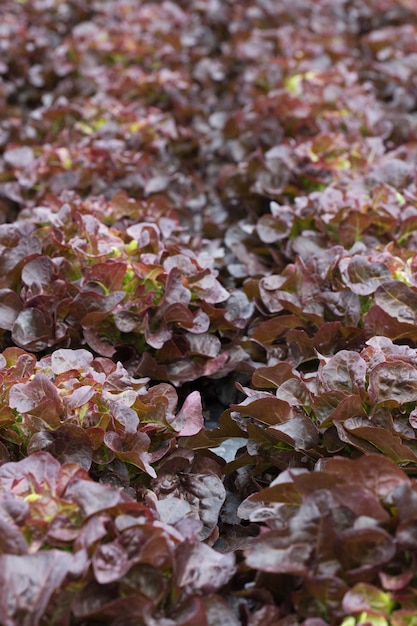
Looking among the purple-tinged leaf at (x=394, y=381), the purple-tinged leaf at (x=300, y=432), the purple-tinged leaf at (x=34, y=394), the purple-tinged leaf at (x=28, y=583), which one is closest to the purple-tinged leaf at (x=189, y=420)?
the purple-tinged leaf at (x=300, y=432)

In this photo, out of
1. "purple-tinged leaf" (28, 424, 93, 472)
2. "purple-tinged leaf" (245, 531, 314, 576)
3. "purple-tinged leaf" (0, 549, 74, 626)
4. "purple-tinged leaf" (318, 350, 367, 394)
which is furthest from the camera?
"purple-tinged leaf" (318, 350, 367, 394)

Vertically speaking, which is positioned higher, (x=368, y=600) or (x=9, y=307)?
(x=368, y=600)

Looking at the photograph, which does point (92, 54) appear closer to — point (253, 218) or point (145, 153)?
point (145, 153)

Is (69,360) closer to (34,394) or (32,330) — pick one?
(34,394)

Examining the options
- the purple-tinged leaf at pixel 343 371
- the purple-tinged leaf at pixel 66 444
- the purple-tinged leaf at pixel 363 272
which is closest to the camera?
the purple-tinged leaf at pixel 66 444

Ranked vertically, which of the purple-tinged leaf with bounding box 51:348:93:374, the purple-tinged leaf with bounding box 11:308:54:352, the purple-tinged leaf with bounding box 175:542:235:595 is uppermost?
the purple-tinged leaf with bounding box 175:542:235:595

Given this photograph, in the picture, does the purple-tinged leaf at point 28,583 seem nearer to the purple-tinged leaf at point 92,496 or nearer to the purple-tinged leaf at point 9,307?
the purple-tinged leaf at point 92,496

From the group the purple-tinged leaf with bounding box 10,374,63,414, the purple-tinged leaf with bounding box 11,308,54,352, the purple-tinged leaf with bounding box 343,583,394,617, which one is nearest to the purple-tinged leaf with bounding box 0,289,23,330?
the purple-tinged leaf with bounding box 11,308,54,352

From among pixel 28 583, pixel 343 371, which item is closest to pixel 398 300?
pixel 343 371

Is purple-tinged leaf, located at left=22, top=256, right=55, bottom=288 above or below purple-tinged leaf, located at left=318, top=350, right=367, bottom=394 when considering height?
below

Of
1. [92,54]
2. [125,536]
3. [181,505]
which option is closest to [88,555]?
[125,536]

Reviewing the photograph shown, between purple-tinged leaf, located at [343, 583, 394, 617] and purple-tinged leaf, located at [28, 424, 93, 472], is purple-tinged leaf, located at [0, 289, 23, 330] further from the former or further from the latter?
purple-tinged leaf, located at [343, 583, 394, 617]
